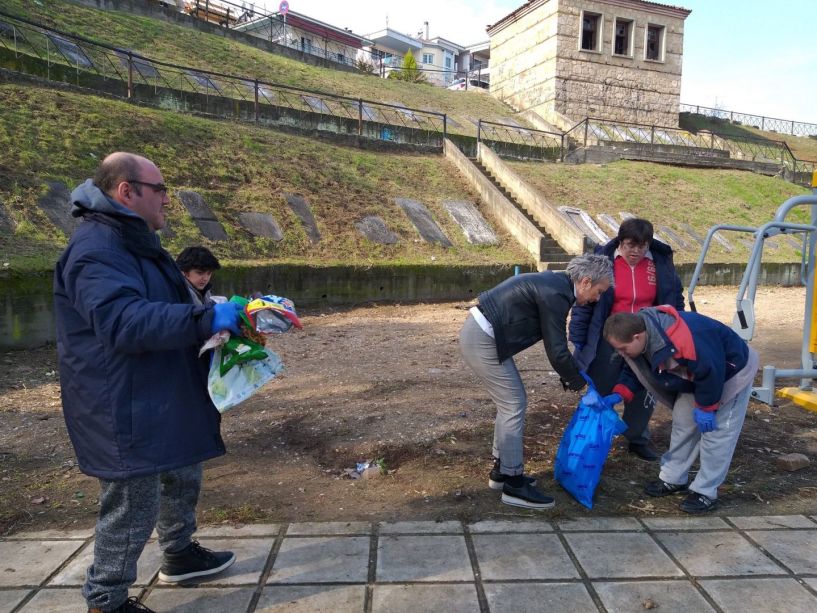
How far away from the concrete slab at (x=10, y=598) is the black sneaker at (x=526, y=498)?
2533 mm

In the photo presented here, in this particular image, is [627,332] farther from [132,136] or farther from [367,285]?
[132,136]

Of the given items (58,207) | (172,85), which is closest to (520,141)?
(172,85)

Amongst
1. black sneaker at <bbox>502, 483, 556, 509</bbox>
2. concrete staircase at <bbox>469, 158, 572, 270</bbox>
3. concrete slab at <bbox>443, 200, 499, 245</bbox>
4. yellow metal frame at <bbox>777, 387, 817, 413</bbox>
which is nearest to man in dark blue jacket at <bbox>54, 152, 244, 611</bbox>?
black sneaker at <bbox>502, 483, 556, 509</bbox>

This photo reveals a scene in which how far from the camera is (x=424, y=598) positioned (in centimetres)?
259

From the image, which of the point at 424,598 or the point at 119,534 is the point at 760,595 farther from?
the point at 119,534

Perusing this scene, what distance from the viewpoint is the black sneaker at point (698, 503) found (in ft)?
11.4

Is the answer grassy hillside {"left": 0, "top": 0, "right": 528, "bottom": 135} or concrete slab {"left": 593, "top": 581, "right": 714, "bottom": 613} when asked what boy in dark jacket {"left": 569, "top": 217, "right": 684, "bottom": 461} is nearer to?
concrete slab {"left": 593, "top": 581, "right": 714, "bottom": 613}

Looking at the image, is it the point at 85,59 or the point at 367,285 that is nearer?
the point at 367,285

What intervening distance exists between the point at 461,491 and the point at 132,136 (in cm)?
1074

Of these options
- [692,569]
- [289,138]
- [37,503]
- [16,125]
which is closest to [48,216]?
[16,125]

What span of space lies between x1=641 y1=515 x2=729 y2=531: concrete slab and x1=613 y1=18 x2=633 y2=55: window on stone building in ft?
103

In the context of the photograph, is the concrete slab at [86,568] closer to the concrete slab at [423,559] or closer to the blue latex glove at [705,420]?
the concrete slab at [423,559]

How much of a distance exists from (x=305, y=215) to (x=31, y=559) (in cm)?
961

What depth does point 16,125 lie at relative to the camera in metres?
9.89
